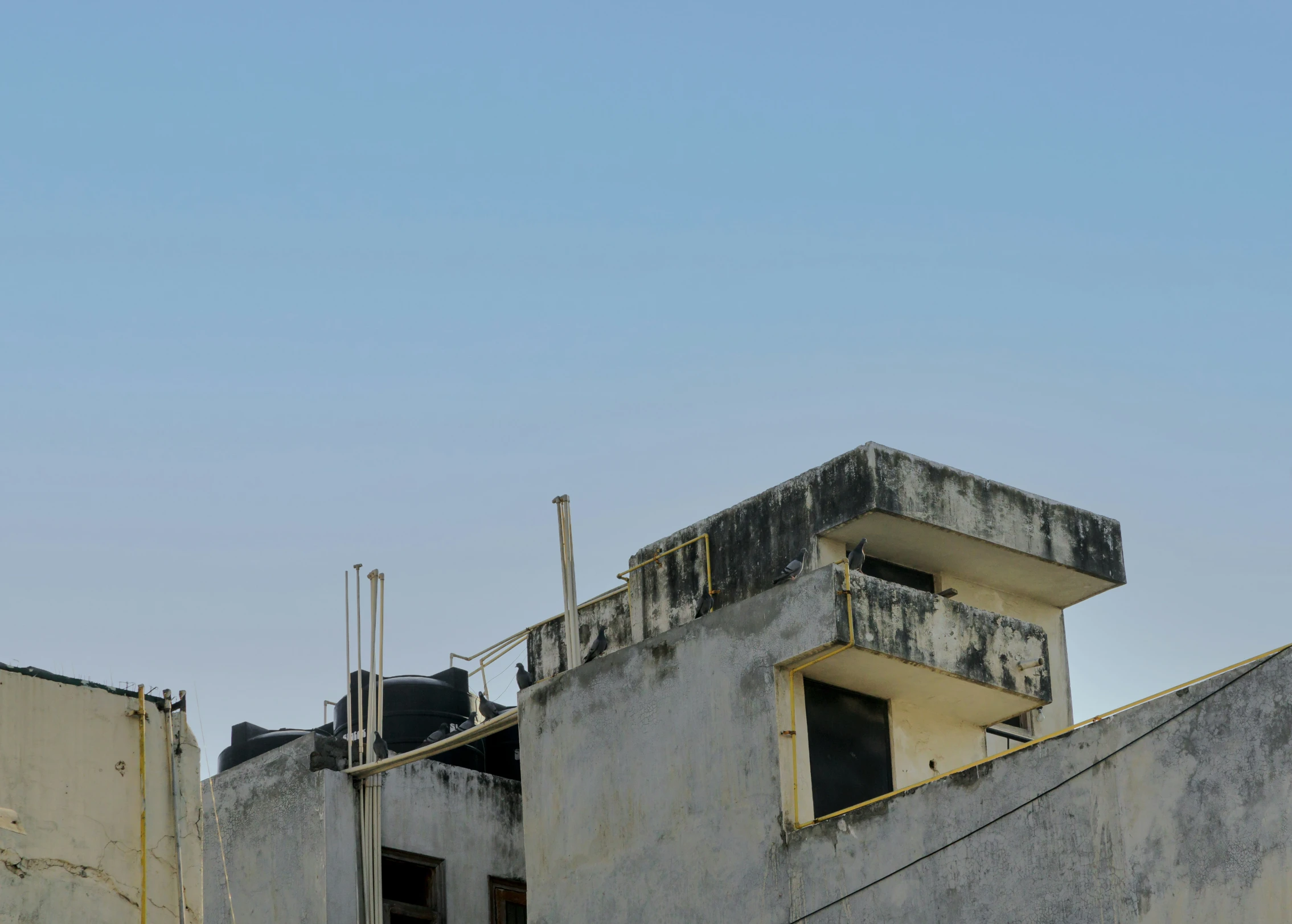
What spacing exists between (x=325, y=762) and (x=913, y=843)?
9768 mm

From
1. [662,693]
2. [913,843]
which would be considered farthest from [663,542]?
[913,843]

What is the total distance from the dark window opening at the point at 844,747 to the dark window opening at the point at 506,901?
23.7 ft

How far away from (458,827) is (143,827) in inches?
445

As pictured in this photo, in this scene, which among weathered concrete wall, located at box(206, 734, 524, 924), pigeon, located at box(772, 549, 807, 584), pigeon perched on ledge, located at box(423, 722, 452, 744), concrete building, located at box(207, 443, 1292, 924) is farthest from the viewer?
pigeon perched on ledge, located at box(423, 722, 452, 744)

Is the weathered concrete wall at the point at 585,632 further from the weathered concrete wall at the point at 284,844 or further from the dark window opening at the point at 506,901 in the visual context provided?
the weathered concrete wall at the point at 284,844

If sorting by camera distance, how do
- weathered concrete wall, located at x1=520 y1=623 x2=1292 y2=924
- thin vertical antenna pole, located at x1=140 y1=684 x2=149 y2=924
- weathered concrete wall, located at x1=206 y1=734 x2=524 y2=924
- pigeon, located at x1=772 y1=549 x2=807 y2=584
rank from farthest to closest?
1. weathered concrete wall, located at x1=206 y1=734 x2=524 y2=924
2. pigeon, located at x1=772 y1=549 x2=807 y2=584
3. weathered concrete wall, located at x1=520 y1=623 x2=1292 y2=924
4. thin vertical antenna pole, located at x1=140 y1=684 x2=149 y2=924

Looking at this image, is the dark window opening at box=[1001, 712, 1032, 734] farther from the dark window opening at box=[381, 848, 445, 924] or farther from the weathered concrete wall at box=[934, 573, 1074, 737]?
the dark window opening at box=[381, 848, 445, 924]

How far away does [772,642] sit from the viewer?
2591 cm

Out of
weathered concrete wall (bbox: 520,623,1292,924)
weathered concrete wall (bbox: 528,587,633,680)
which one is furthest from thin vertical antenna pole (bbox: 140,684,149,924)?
weathered concrete wall (bbox: 528,587,633,680)

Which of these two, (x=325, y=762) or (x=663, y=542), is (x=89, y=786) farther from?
(x=663, y=542)

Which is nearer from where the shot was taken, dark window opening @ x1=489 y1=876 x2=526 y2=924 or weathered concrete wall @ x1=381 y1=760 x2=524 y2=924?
weathered concrete wall @ x1=381 y1=760 x2=524 y2=924

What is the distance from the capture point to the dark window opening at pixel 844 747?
85.1 feet

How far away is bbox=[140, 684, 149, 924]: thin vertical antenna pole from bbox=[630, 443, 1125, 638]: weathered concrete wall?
10.1 meters

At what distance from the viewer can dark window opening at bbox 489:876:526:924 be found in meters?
31.1
